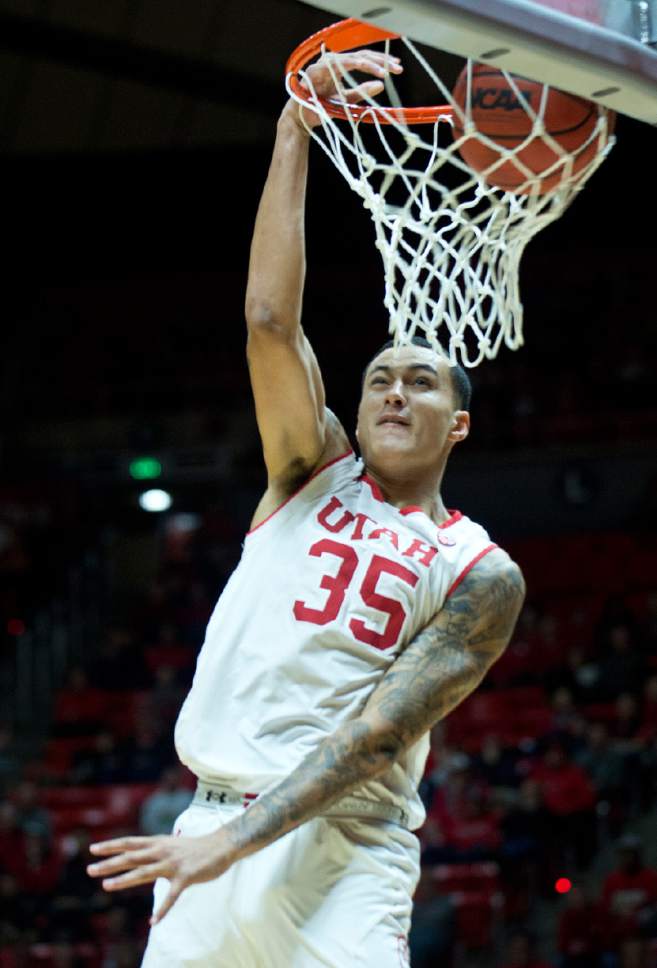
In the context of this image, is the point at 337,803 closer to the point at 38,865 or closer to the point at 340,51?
the point at 340,51

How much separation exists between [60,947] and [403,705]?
596cm

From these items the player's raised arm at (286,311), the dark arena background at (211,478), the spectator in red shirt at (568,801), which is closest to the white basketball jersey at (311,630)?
the player's raised arm at (286,311)

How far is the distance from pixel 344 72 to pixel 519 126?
50cm

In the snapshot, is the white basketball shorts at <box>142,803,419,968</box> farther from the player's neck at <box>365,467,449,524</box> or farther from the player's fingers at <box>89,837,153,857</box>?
the player's neck at <box>365,467,449,524</box>

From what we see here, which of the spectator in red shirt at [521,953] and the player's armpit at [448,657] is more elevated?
the player's armpit at [448,657]

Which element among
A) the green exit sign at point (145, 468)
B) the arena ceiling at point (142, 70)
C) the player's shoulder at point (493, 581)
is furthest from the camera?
the green exit sign at point (145, 468)

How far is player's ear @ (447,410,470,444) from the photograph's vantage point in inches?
152

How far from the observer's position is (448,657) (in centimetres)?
346

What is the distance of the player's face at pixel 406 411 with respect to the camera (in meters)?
3.71

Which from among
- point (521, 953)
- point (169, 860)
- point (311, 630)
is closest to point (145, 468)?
point (521, 953)

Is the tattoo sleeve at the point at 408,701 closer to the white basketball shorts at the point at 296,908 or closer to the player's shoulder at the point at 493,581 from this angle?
the player's shoulder at the point at 493,581

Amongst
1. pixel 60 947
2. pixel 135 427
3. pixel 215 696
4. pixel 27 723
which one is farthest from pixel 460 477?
pixel 215 696

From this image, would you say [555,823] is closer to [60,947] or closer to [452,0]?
[60,947]

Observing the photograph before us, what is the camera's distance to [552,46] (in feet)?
9.57
